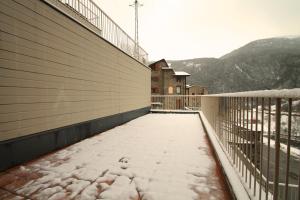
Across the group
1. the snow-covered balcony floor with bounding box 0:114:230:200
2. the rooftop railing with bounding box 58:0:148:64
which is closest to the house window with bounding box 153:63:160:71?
the rooftop railing with bounding box 58:0:148:64

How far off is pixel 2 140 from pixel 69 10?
15.2ft

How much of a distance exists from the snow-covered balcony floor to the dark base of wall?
0.16 m

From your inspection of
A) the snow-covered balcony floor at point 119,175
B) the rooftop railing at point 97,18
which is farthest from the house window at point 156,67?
the snow-covered balcony floor at point 119,175

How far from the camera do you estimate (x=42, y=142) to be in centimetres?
387

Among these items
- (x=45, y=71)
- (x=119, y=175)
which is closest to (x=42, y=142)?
(x=45, y=71)

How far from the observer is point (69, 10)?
6219 mm

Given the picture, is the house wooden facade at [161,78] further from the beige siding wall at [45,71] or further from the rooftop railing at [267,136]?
the rooftop railing at [267,136]

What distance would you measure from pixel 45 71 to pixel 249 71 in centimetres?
15658

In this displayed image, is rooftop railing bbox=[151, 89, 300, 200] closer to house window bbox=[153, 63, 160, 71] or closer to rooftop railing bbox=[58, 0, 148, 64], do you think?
rooftop railing bbox=[58, 0, 148, 64]

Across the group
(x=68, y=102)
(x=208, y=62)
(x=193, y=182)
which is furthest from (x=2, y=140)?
(x=208, y=62)

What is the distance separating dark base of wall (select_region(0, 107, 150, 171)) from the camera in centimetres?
313

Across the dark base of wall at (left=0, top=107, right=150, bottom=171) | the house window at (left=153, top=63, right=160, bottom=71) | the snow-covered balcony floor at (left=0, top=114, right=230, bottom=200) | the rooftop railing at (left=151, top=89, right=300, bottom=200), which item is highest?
the house window at (left=153, top=63, right=160, bottom=71)

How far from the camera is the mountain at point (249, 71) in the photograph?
130875 millimetres

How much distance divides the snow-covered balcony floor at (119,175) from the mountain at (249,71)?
13278 centimetres
